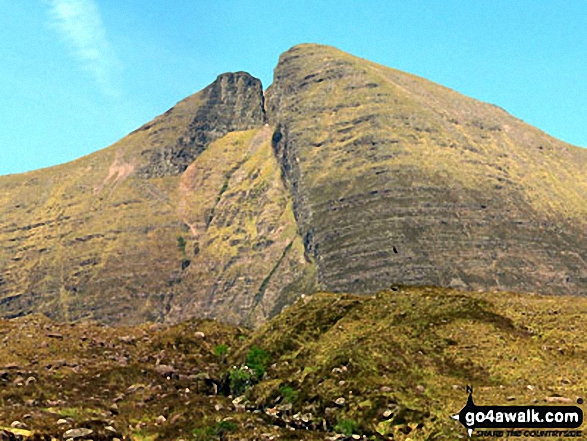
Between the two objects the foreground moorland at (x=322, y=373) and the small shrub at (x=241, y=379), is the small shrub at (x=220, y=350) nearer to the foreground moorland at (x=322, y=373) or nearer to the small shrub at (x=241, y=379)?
the foreground moorland at (x=322, y=373)

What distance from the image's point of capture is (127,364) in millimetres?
64188

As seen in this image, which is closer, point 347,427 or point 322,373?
point 347,427

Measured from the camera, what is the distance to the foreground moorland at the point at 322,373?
3947cm

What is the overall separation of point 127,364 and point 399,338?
26.9m

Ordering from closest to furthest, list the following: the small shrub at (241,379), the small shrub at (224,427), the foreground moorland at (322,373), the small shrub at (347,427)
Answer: the small shrub at (347,427), the foreground moorland at (322,373), the small shrub at (224,427), the small shrub at (241,379)

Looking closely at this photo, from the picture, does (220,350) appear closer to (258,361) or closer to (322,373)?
(258,361)

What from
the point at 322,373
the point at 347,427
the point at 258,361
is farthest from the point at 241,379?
the point at 347,427

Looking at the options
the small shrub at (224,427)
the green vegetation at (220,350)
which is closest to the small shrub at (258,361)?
the green vegetation at (220,350)

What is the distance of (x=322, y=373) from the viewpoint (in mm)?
48000

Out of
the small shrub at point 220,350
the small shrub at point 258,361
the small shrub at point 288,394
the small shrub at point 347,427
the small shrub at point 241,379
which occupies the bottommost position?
the small shrub at point 347,427

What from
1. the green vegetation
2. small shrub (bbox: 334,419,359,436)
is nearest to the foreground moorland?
small shrub (bbox: 334,419,359,436)

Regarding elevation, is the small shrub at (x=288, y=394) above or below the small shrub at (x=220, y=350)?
below

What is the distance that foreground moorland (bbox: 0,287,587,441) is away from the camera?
129 feet

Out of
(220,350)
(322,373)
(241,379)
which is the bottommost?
(241,379)
